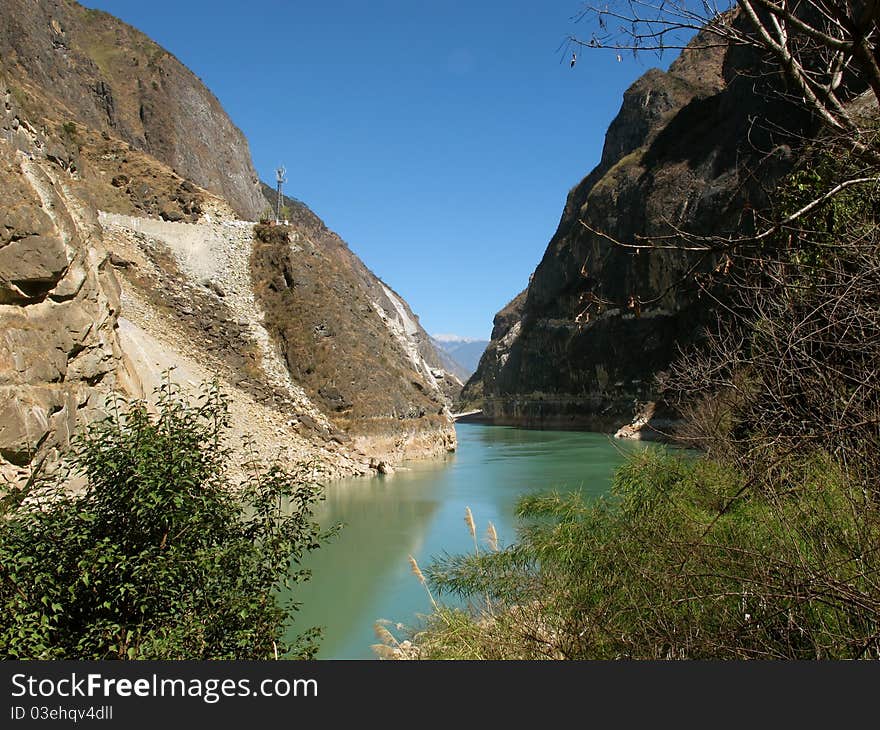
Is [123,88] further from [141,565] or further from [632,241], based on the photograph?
[141,565]

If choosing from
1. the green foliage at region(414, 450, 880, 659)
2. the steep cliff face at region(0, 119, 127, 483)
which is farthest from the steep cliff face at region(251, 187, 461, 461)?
the green foliage at region(414, 450, 880, 659)

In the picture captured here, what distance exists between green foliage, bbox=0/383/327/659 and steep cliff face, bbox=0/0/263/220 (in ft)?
113

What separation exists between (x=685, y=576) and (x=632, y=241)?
49.2 m

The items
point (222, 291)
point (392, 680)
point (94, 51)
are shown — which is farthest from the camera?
point (94, 51)

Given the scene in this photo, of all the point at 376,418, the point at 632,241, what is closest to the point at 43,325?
the point at 376,418

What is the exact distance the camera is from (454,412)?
332 feet

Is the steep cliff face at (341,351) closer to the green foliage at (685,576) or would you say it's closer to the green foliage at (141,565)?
the green foliage at (685,576)

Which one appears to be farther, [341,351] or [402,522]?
[341,351]

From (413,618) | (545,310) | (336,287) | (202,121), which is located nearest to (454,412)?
(545,310)

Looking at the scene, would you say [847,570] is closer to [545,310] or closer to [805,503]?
[805,503]

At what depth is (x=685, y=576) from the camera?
3430 mm

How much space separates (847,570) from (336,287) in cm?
3289

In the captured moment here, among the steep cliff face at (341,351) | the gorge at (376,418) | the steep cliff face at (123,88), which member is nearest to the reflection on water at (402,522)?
the gorge at (376,418)

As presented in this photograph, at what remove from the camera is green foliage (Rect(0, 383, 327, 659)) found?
4277 millimetres
